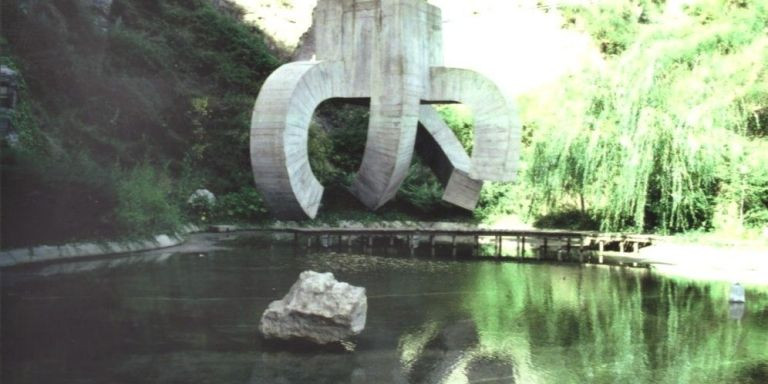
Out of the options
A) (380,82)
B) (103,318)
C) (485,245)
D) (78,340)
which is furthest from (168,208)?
(78,340)

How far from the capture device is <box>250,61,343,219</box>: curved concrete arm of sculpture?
13.8 meters

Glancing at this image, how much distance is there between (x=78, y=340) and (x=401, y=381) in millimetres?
2984

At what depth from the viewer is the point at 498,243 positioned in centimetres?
1708

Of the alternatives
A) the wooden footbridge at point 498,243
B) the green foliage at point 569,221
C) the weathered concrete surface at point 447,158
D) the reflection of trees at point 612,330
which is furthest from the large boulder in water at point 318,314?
the green foliage at point 569,221

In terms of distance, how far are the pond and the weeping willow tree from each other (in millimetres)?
4998

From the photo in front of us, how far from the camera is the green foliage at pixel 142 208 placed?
46.2ft

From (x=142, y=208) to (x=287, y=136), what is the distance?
322 cm

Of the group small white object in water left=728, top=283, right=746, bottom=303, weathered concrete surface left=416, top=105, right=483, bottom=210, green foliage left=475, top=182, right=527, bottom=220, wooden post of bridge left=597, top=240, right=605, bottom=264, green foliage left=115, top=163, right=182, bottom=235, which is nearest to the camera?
small white object in water left=728, top=283, right=746, bottom=303

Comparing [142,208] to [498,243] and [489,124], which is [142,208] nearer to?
[489,124]

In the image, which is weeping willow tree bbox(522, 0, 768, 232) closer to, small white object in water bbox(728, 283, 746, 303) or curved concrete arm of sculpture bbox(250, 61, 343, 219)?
curved concrete arm of sculpture bbox(250, 61, 343, 219)

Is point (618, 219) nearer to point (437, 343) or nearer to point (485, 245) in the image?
point (485, 245)

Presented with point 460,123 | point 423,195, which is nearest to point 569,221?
point 423,195

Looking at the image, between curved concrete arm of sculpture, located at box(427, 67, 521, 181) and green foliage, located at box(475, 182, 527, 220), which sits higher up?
curved concrete arm of sculpture, located at box(427, 67, 521, 181)

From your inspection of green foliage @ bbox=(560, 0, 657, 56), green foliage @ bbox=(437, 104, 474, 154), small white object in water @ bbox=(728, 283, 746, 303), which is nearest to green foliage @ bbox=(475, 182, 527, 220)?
green foliage @ bbox=(437, 104, 474, 154)
